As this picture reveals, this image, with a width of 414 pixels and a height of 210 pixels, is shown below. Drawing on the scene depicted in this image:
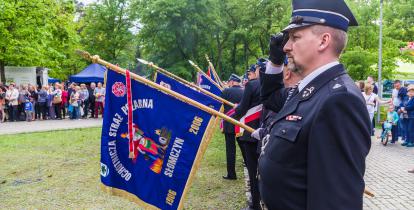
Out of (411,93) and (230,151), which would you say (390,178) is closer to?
(230,151)

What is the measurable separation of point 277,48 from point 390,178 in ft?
21.5

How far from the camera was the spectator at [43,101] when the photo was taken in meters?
22.0

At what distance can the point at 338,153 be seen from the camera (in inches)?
67.4

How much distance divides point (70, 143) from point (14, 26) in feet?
60.4

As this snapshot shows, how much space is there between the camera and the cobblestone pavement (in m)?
6.59

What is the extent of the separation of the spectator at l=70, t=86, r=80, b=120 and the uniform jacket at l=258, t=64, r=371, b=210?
21.5m

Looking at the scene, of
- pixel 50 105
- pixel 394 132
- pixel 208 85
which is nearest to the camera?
pixel 208 85

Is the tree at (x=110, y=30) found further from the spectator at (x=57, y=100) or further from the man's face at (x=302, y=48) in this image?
the man's face at (x=302, y=48)

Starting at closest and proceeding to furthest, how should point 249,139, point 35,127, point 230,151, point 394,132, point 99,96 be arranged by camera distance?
1. point 249,139
2. point 230,151
3. point 394,132
4. point 35,127
5. point 99,96

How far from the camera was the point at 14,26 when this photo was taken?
28.2m

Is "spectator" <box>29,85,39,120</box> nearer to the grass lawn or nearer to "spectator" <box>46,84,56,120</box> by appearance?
"spectator" <box>46,84,56,120</box>

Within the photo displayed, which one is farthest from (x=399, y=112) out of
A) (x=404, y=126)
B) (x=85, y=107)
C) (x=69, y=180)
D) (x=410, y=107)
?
(x=85, y=107)

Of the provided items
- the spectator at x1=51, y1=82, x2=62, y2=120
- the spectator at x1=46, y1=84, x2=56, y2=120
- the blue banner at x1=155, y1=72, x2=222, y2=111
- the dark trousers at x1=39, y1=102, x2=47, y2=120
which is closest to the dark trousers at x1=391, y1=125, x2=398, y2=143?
the blue banner at x1=155, y1=72, x2=222, y2=111

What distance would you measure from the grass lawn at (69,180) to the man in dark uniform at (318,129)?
4699 mm
